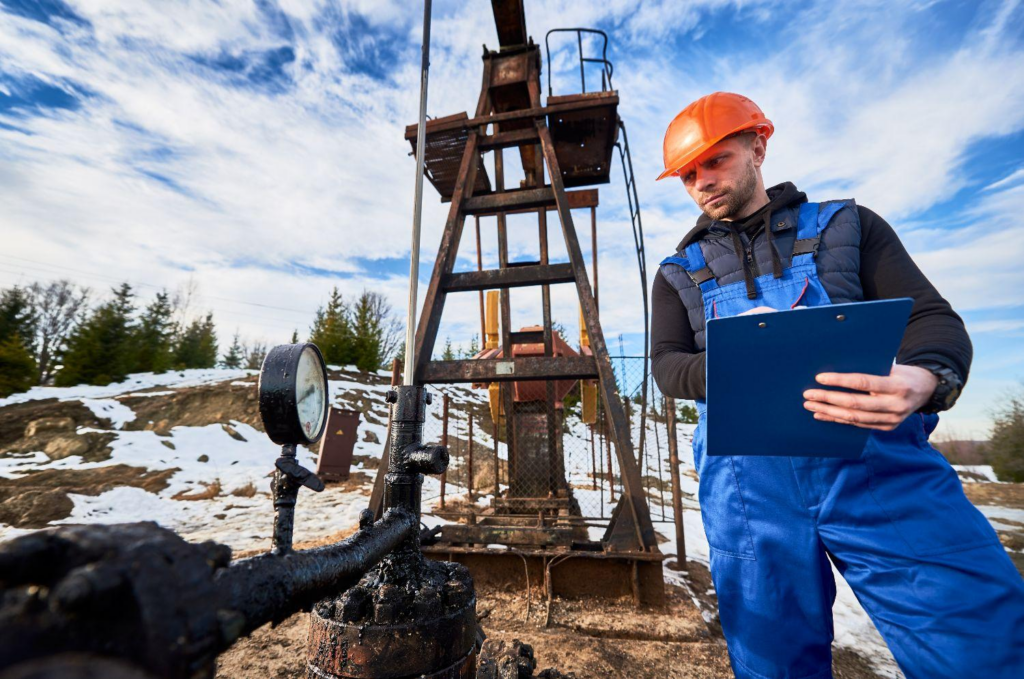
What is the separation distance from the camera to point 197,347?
31.9 meters

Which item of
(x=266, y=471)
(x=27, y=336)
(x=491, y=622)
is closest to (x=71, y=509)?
(x=266, y=471)

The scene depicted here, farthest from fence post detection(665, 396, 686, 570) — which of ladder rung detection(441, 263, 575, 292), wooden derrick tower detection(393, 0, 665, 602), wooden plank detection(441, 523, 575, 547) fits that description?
ladder rung detection(441, 263, 575, 292)

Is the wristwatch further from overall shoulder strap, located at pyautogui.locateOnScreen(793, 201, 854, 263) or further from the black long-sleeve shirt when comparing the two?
overall shoulder strap, located at pyautogui.locateOnScreen(793, 201, 854, 263)

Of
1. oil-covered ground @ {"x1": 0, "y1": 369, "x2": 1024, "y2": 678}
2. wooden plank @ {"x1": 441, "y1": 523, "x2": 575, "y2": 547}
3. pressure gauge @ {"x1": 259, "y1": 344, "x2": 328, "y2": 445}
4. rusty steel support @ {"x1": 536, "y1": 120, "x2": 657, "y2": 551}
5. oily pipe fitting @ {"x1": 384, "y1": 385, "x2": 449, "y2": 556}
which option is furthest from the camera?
wooden plank @ {"x1": 441, "y1": 523, "x2": 575, "y2": 547}

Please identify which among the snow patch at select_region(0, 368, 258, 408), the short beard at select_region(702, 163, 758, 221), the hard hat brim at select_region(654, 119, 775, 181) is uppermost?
the snow patch at select_region(0, 368, 258, 408)

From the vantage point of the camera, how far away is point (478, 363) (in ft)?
11.2

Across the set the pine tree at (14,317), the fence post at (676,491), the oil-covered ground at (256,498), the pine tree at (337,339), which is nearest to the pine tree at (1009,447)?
the oil-covered ground at (256,498)

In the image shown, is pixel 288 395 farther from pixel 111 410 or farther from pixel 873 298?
pixel 111 410

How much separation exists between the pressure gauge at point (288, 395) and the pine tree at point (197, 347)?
35096 mm

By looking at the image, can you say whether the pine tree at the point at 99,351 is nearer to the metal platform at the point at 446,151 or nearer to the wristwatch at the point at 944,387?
the metal platform at the point at 446,151

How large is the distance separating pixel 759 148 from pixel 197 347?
39.1 meters

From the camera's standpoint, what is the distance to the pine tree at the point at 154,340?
24.6 meters

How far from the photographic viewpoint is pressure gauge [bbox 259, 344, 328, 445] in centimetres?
102

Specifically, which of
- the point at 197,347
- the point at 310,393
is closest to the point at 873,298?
the point at 310,393
